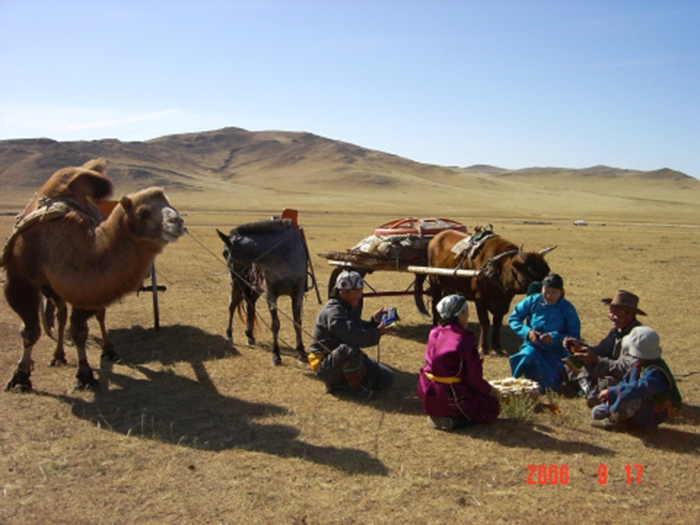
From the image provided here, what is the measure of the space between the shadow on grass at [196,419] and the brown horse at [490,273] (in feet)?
12.2

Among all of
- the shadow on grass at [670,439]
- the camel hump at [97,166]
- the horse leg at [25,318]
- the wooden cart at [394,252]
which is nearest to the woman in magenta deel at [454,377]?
the shadow on grass at [670,439]

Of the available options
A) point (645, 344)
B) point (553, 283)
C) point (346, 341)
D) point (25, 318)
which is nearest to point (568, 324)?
point (553, 283)

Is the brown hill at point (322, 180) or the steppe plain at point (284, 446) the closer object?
the steppe plain at point (284, 446)

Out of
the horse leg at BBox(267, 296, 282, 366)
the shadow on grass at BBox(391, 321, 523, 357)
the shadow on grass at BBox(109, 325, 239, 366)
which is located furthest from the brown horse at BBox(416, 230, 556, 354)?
the shadow on grass at BBox(109, 325, 239, 366)

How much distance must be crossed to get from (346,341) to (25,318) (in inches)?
151

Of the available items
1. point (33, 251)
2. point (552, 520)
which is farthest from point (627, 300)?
point (33, 251)

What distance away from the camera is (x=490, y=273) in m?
8.54

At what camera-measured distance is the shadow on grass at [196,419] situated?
17.7 feet

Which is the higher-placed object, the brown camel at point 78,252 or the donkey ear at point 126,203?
the donkey ear at point 126,203

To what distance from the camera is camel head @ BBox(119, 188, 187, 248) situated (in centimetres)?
615

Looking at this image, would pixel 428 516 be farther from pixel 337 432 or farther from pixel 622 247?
pixel 622 247

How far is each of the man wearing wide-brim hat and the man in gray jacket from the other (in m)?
2.14

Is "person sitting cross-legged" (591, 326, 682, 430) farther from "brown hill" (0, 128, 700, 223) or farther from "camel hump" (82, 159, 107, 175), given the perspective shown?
"brown hill" (0, 128, 700, 223)

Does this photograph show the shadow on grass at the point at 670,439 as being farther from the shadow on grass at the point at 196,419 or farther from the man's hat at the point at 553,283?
the shadow on grass at the point at 196,419
